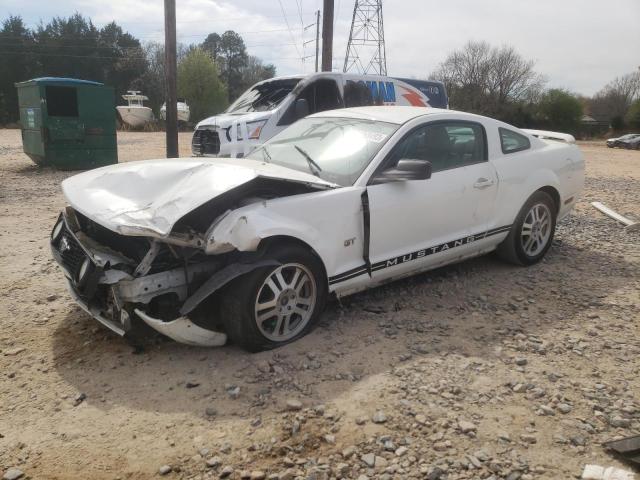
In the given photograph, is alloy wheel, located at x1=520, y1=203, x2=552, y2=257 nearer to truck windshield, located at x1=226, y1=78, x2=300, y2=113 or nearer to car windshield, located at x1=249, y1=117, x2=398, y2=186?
car windshield, located at x1=249, y1=117, x2=398, y2=186

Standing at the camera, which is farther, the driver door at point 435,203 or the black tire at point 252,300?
the driver door at point 435,203

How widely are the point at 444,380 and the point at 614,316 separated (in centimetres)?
189

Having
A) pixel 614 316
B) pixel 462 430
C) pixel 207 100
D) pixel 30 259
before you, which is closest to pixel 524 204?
pixel 614 316

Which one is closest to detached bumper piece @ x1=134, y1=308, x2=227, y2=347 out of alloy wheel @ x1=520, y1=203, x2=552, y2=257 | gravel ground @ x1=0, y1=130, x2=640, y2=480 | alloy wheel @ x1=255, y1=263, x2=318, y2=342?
gravel ground @ x1=0, y1=130, x2=640, y2=480

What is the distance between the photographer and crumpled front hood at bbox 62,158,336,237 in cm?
323

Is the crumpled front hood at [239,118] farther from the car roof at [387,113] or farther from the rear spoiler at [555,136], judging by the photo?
the rear spoiler at [555,136]

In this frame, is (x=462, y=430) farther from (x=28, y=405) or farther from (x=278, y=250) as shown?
(x=28, y=405)

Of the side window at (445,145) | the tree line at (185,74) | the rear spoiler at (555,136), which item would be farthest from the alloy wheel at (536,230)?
the tree line at (185,74)

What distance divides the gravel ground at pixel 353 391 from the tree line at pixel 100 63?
4246 centimetres

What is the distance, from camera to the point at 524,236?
526 cm

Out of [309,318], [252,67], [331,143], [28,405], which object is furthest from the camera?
[252,67]

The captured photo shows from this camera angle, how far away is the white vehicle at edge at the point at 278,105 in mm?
9211

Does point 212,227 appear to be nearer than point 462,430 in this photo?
No

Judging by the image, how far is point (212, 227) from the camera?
329 cm
